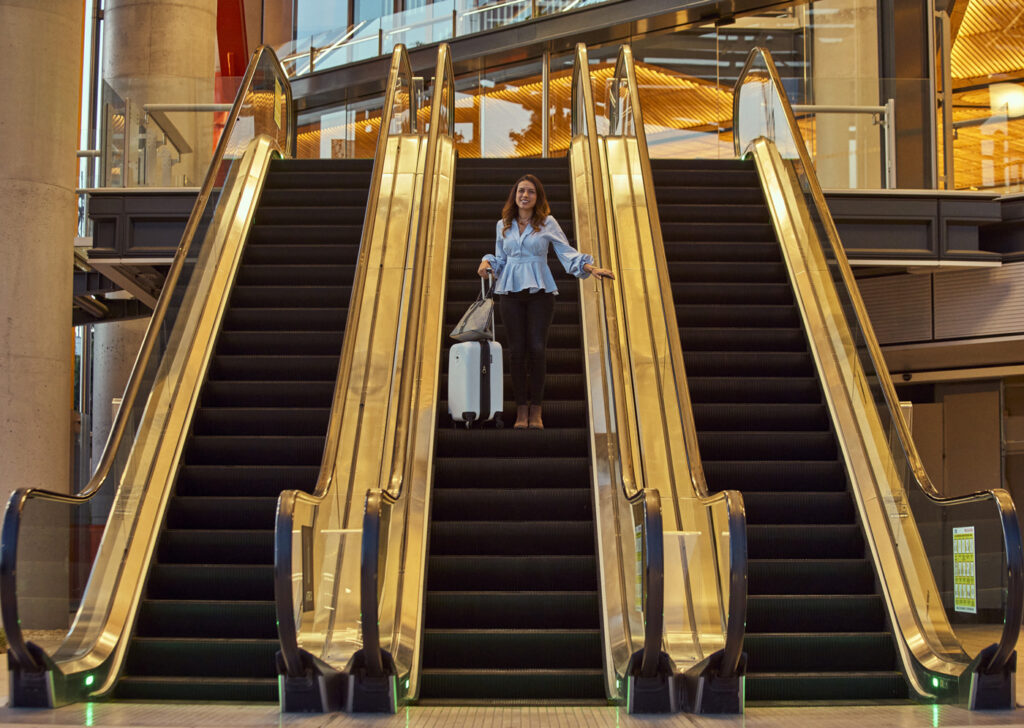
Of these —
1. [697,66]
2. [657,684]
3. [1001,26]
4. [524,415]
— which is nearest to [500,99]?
[697,66]

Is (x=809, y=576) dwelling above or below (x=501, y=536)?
below

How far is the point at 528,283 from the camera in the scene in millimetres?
7082

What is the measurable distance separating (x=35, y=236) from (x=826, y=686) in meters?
6.12

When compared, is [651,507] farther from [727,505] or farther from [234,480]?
[234,480]

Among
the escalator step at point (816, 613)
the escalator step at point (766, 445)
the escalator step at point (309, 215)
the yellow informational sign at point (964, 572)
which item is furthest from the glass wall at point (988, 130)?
the yellow informational sign at point (964, 572)

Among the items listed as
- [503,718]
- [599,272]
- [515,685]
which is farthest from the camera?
[599,272]

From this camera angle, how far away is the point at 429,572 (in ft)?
19.6

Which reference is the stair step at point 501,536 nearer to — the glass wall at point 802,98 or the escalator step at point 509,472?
the escalator step at point 509,472

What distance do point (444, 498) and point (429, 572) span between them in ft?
1.90

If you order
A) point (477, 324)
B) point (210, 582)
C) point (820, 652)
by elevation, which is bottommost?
point (820, 652)

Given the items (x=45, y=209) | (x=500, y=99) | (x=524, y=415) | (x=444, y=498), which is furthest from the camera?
(x=500, y=99)

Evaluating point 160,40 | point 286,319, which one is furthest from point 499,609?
point 160,40

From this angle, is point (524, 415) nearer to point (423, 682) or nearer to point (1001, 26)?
point (423, 682)

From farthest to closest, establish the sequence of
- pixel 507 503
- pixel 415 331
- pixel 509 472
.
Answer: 1. pixel 509 472
2. pixel 415 331
3. pixel 507 503
